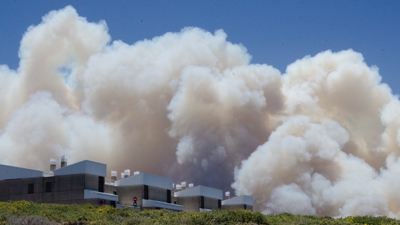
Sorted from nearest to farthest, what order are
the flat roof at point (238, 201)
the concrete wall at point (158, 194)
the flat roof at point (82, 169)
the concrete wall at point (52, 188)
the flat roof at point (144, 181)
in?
the concrete wall at point (52, 188) < the flat roof at point (82, 169) < the flat roof at point (144, 181) < the concrete wall at point (158, 194) < the flat roof at point (238, 201)

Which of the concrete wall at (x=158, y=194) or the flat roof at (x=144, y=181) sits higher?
the flat roof at (x=144, y=181)

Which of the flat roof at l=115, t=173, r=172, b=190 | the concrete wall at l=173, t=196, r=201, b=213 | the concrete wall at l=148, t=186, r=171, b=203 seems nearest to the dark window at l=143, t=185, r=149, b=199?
the flat roof at l=115, t=173, r=172, b=190

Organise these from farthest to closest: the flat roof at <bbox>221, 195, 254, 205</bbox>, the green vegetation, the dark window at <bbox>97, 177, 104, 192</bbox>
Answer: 1. the flat roof at <bbox>221, 195, 254, 205</bbox>
2. the dark window at <bbox>97, 177, 104, 192</bbox>
3. the green vegetation

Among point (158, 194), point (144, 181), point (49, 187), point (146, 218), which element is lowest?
point (146, 218)

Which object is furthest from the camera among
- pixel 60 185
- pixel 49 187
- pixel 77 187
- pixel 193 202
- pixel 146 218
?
pixel 193 202

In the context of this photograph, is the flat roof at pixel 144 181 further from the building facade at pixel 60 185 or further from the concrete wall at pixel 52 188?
the concrete wall at pixel 52 188

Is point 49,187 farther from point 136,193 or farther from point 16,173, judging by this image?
point 136,193

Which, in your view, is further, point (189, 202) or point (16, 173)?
point (189, 202)

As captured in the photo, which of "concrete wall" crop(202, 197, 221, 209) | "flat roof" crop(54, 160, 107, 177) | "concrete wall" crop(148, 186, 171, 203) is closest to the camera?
"flat roof" crop(54, 160, 107, 177)

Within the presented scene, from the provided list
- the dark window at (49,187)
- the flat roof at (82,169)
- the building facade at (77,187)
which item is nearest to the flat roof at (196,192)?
the building facade at (77,187)

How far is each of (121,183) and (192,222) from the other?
41.9m

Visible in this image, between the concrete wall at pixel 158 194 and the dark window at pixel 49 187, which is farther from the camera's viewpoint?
the concrete wall at pixel 158 194

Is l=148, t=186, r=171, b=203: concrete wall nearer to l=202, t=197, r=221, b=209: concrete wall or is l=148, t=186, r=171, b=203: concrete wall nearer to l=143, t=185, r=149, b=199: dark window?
l=143, t=185, r=149, b=199: dark window

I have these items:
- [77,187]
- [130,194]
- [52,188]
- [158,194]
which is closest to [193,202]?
[158,194]
